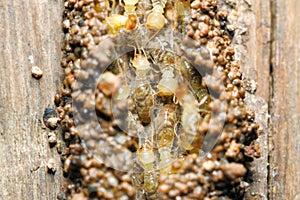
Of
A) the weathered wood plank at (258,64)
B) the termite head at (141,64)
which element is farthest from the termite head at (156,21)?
the weathered wood plank at (258,64)

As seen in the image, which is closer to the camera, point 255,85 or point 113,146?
point 113,146

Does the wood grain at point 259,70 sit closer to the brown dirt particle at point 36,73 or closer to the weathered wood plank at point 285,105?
the weathered wood plank at point 285,105

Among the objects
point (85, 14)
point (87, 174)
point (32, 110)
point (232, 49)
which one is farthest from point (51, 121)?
point (232, 49)

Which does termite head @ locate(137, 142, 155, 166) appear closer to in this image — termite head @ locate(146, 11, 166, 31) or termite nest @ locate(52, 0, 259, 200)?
termite nest @ locate(52, 0, 259, 200)

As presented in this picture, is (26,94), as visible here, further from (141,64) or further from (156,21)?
(156,21)

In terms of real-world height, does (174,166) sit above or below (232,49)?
below

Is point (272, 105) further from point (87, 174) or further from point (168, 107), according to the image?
point (87, 174)
